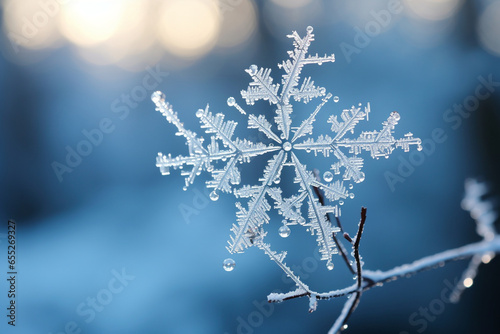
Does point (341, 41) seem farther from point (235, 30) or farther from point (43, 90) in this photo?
point (43, 90)

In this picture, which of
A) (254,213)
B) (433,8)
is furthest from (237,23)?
(254,213)

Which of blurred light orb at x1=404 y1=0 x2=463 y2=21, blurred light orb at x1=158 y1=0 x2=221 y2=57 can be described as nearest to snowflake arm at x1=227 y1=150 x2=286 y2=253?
blurred light orb at x1=158 y1=0 x2=221 y2=57

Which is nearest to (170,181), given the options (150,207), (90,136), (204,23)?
(150,207)

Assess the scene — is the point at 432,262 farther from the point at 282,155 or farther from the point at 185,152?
the point at 185,152

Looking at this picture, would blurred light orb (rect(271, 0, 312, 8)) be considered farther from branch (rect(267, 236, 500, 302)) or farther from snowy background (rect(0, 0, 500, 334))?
branch (rect(267, 236, 500, 302))

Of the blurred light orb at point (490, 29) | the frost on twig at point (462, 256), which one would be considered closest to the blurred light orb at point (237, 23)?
the blurred light orb at point (490, 29)

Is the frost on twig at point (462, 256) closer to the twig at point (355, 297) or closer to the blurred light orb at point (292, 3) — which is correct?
the twig at point (355, 297)
